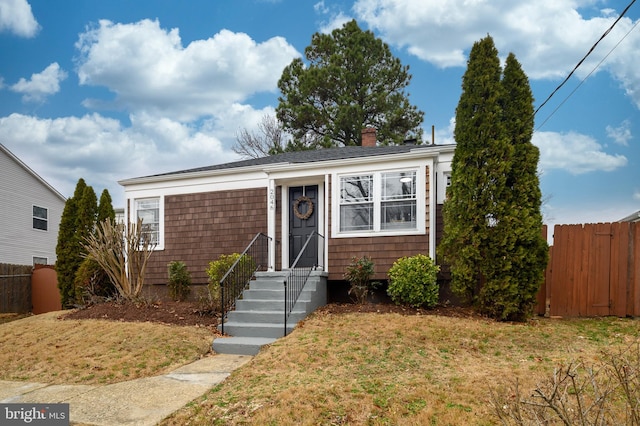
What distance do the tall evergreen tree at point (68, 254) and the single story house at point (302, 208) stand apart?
1626 millimetres

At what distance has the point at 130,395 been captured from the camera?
554 centimetres

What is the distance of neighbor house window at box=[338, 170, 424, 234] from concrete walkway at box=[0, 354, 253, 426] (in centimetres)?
435

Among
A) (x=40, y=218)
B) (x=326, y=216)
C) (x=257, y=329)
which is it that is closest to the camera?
(x=257, y=329)

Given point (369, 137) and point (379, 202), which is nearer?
point (379, 202)

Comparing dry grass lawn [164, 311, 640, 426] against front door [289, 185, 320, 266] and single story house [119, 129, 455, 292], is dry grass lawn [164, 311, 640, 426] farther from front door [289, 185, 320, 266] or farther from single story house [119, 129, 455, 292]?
front door [289, 185, 320, 266]

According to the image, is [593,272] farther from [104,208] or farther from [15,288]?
[15,288]

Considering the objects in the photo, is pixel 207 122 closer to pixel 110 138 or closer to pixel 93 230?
pixel 110 138

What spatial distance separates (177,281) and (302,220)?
348 centimetres

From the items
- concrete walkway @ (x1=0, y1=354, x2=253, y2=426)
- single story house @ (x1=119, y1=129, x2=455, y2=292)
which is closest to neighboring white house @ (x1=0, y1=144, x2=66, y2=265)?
single story house @ (x1=119, y1=129, x2=455, y2=292)

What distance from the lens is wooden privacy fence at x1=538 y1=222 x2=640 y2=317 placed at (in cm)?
883

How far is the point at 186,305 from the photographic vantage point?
10.4 m

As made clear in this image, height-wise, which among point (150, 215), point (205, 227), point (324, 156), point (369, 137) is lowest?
point (205, 227)

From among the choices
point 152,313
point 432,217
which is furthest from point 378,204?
point 152,313

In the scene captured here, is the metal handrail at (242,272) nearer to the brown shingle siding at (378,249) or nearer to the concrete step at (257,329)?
the concrete step at (257,329)
